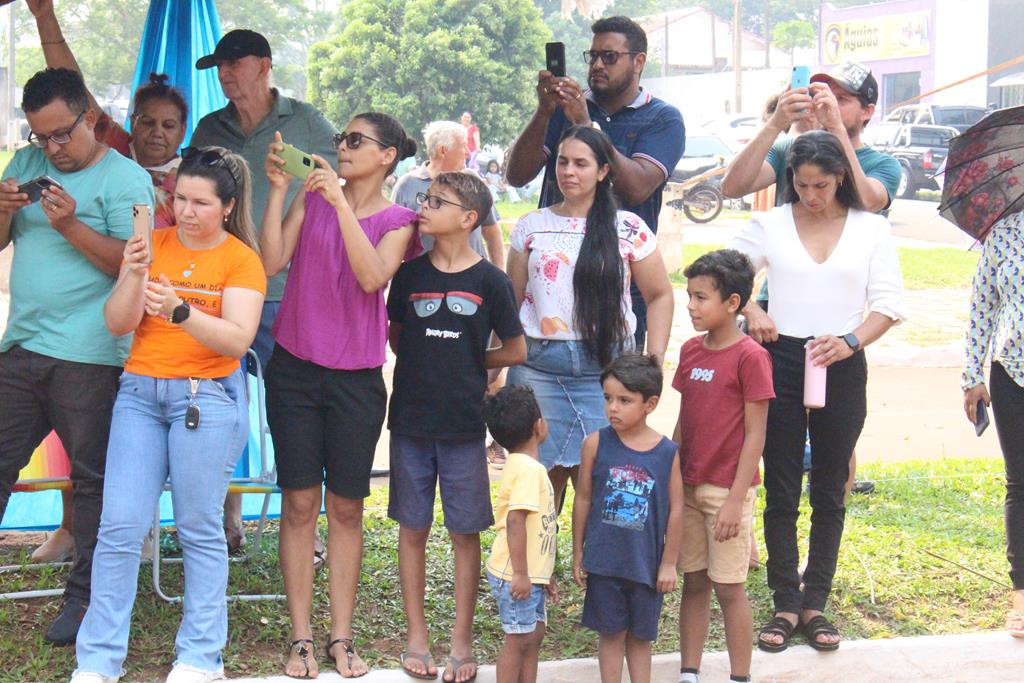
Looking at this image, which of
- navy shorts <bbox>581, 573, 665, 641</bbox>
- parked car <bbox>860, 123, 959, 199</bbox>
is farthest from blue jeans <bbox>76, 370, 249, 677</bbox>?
parked car <bbox>860, 123, 959, 199</bbox>

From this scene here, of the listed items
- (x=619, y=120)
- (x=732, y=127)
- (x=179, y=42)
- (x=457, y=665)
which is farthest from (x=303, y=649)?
(x=732, y=127)

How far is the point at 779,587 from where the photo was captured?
4707mm

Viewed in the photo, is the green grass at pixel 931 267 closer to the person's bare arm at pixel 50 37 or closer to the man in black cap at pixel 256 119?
the man in black cap at pixel 256 119

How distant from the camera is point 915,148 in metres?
29.2

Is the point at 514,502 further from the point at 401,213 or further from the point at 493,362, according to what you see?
the point at 401,213

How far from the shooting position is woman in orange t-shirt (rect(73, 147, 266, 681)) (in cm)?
396

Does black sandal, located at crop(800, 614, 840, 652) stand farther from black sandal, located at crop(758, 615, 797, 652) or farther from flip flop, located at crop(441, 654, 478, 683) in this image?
flip flop, located at crop(441, 654, 478, 683)

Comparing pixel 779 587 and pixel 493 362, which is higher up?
pixel 493 362

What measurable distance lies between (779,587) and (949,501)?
2.37 m

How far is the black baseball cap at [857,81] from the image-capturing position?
5.05 meters

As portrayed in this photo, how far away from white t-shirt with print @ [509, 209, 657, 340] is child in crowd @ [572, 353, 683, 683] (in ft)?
1.58

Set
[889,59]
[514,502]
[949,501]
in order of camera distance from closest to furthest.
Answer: [514,502] → [949,501] → [889,59]

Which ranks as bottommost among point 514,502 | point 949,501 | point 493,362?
point 949,501

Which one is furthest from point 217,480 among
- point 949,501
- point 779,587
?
point 949,501
